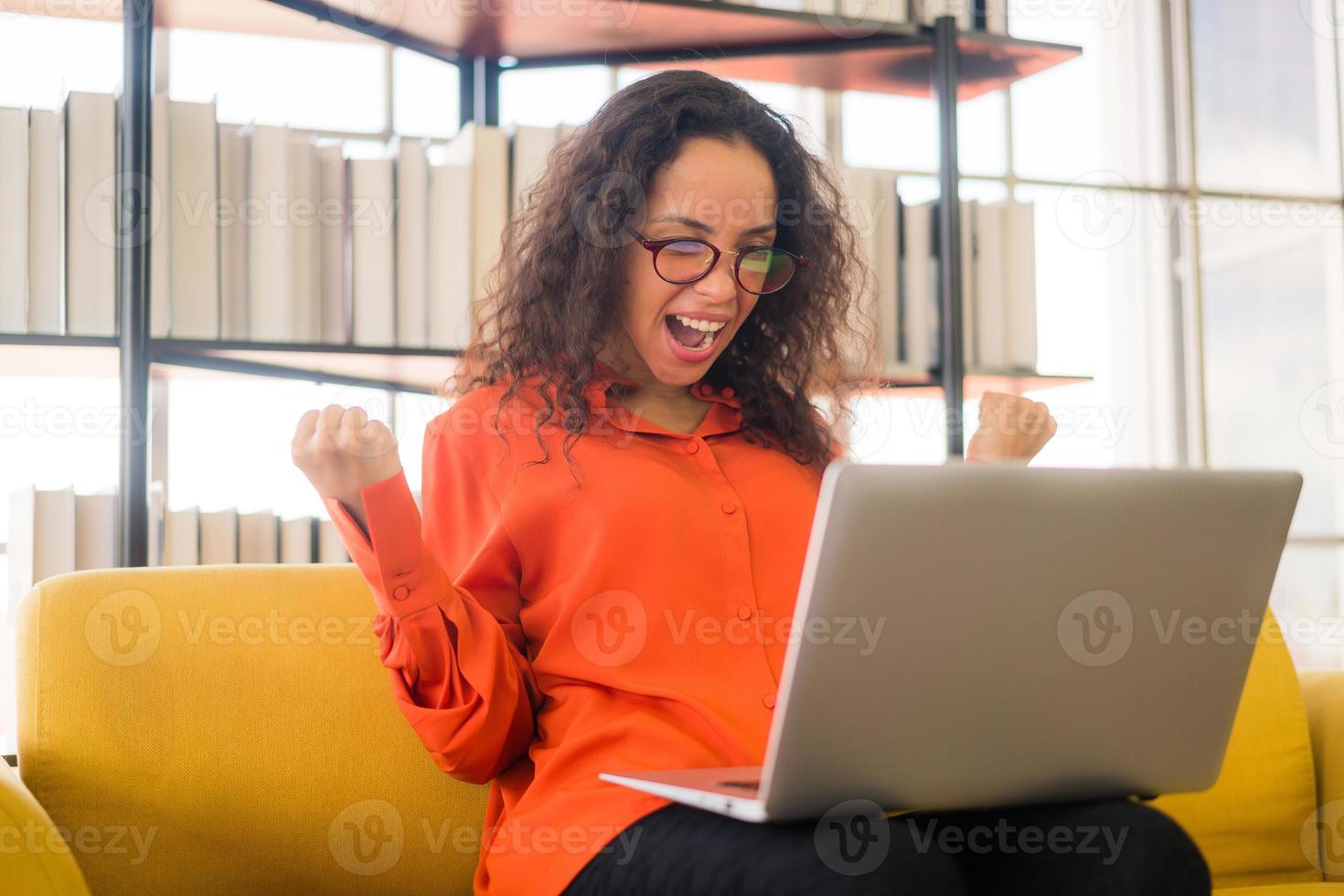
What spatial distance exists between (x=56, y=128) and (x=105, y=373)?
348 millimetres

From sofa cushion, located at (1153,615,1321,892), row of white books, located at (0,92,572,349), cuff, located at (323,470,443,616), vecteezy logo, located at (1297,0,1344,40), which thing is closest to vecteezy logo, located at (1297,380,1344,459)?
vecteezy logo, located at (1297,0,1344,40)

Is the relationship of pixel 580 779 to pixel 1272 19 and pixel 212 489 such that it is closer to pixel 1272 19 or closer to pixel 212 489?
pixel 212 489

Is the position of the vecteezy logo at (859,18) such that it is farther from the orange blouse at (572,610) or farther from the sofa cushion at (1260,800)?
the sofa cushion at (1260,800)

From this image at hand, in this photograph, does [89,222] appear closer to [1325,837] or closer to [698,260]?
[698,260]

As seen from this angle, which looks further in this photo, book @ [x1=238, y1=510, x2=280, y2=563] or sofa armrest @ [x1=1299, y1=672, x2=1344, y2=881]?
book @ [x1=238, y1=510, x2=280, y2=563]

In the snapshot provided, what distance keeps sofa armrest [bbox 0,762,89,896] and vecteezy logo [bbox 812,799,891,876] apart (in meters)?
0.53

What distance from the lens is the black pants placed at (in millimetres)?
896

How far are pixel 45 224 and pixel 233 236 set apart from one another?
0.24m

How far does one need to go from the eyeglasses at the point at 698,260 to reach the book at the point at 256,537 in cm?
76

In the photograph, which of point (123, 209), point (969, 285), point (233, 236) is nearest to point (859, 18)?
point (969, 285)

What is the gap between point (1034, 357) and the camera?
88.4 inches

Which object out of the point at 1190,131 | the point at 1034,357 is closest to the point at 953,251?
the point at 1034,357

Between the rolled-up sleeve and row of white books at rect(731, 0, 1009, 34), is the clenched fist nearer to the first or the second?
the rolled-up sleeve

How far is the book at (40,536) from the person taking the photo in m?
1.67
